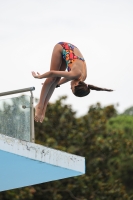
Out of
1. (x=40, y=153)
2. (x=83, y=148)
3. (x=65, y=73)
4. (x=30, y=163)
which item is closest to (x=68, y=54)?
(x=65, y=73)

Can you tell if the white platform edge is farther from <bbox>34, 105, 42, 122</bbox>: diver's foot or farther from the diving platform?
<bbox>34, 105, 42, 122</bbox>: diver's foot

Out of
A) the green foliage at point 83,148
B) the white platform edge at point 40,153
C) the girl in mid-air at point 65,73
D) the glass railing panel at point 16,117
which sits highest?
the girl in mid-air at point 65,73

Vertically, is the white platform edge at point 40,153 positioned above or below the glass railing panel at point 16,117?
below

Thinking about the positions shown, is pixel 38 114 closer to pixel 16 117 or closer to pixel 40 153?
pixel 16 117

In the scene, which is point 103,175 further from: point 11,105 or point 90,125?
point 11,105

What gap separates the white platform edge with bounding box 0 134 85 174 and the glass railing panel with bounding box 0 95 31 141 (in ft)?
0.74

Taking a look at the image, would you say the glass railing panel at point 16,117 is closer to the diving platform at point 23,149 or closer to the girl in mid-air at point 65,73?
the diving platform at point 23,149

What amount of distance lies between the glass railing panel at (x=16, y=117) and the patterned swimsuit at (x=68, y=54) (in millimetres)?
818

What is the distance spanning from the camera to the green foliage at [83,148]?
87.7 feet

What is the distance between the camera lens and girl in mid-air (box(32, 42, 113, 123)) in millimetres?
10820

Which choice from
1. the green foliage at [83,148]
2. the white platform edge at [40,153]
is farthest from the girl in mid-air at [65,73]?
the green foliage at [83,148]

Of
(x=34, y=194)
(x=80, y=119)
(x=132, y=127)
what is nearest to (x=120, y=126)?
(x=132, y=127)

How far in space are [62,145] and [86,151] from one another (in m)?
Result: 1.32

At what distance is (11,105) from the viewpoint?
1112 cm
